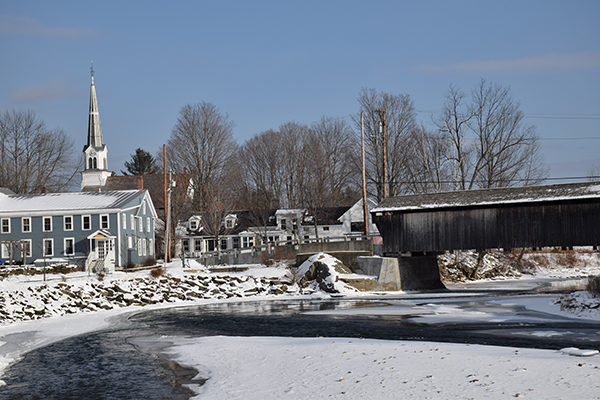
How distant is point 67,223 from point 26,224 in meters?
3.09

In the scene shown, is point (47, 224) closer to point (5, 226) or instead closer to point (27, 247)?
point (27, 247)

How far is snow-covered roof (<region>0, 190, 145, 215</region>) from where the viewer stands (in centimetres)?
4272

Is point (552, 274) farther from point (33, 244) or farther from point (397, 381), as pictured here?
point (397, 381)

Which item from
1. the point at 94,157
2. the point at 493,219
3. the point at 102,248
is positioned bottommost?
the point at 102,248

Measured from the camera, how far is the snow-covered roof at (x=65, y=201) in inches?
1682

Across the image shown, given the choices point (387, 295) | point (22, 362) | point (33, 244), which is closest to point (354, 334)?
point (22, 362)

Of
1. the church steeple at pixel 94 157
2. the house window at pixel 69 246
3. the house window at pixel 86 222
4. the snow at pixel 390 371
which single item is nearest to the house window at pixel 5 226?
the house window at pixel 69 246

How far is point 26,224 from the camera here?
1684 inches

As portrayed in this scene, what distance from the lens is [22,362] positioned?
14.6m

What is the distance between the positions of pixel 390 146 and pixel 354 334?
137ft

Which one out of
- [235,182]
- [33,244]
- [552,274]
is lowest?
[552,274]

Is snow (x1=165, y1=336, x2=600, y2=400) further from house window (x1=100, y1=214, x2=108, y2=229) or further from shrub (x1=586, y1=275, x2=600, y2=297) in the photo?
house window (x1=100, y1=214, x2=108, y2=229)

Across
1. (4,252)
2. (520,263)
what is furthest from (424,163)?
(4,252)

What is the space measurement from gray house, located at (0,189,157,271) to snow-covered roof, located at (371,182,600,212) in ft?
60.5
